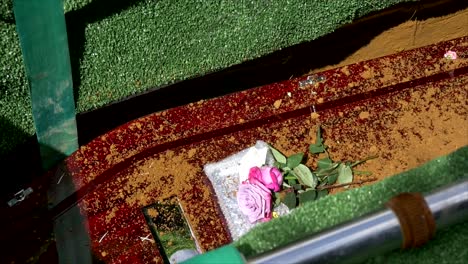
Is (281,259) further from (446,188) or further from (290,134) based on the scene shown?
(290,134)

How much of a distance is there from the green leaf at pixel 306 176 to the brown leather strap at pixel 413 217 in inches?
26.9

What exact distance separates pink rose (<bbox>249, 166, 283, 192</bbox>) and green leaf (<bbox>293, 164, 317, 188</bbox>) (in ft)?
0.25

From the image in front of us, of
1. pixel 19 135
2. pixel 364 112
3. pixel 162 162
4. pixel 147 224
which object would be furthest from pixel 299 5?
pixel 19 135

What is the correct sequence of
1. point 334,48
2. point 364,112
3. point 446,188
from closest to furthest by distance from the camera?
1. point 446,188
2. point 364,112
3. point 334,48

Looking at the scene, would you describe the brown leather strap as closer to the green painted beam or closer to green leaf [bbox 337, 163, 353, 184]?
green leaf [bbox 337, 163, 353, 184]

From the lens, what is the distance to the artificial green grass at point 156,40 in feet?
6.10

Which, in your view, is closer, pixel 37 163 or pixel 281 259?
pixel 281 259

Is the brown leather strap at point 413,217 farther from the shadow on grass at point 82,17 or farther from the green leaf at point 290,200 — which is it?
the shadow on grass at point 82,17

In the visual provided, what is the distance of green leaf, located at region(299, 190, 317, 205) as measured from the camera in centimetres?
193

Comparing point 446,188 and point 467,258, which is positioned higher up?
point 446,188

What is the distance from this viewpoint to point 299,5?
203cm

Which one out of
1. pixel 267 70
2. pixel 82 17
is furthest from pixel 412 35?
pixel 82 17

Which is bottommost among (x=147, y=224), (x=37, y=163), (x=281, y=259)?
(x=281, y=259)

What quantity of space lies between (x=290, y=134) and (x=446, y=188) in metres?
0.80
